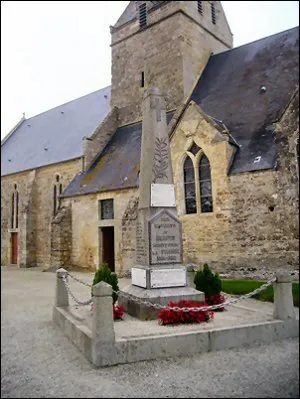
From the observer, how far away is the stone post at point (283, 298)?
5.28 meters

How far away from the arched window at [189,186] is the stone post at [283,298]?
8.63 metres

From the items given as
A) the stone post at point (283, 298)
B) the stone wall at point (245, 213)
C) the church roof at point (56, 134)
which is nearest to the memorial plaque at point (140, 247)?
the stone post at point (283, 298)

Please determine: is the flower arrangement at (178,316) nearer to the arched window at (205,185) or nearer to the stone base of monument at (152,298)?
the stone base of monument at (152,298)

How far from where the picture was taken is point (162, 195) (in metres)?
6.70

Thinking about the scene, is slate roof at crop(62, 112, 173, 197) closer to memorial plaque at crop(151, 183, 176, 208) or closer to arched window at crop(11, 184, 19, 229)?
arched window at crop(11, 184, 19, 229)

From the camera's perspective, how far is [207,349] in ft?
15.7

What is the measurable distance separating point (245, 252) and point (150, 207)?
6819 mm

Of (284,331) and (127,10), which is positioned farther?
(127,10)

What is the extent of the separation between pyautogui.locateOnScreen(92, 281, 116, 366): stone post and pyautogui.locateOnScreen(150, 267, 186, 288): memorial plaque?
1664 millimetres

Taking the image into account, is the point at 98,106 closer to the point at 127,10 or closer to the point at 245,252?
the point at 127,10

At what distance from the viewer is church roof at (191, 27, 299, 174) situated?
12.8 metres

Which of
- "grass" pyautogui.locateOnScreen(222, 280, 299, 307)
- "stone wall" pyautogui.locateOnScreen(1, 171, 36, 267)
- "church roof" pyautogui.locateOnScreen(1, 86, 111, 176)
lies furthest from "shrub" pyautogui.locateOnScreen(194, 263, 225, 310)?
"stone wall" pyautogui.locateOnScreen(1, 171, 36, 267)

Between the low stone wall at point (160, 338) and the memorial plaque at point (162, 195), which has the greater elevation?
the memorial plaque at point (162, 195)

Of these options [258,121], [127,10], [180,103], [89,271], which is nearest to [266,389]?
[258,121]
